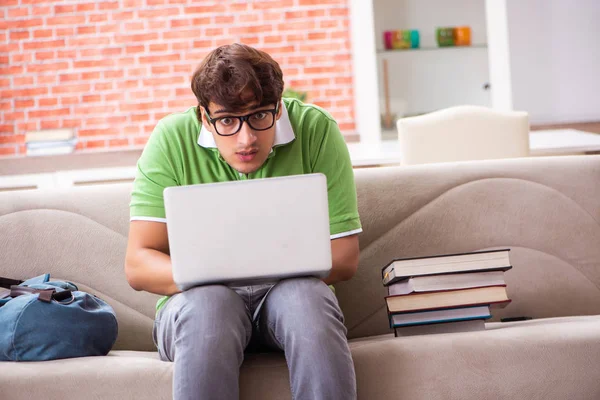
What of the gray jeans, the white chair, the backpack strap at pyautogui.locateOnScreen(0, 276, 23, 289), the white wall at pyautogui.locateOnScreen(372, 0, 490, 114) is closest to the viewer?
the gray jeans

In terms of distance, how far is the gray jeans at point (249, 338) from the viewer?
4.80 feet

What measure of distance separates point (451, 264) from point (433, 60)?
3.30 metres

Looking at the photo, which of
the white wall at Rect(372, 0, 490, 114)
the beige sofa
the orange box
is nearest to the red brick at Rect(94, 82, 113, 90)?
the white wall at Rect(372, 0, 490, 114)

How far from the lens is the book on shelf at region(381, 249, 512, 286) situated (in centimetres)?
180

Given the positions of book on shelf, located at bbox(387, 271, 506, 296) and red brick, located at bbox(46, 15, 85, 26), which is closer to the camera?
book on shelf, located at bbox(387, 271, 506, 296)

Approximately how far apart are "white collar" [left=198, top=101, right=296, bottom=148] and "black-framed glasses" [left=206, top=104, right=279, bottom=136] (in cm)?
8

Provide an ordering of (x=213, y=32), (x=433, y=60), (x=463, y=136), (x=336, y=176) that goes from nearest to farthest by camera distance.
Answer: (x=336, y=176)
(x=463, y=136)
(x=433, y=60)
(x=213, y=32)

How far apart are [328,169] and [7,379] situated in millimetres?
865

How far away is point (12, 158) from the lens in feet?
14.9

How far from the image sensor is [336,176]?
186cm

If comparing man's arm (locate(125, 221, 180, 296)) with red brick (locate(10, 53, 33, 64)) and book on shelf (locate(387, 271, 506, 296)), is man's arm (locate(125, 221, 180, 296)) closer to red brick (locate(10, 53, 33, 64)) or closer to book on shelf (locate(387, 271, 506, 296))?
book on shelf (locate(387, 271, 506, 296))

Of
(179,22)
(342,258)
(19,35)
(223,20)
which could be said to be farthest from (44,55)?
(342,258)

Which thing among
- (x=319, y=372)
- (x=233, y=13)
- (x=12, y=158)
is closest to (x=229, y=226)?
(x=319, y=372)

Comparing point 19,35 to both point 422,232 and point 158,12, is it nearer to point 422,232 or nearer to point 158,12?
point 158,12
